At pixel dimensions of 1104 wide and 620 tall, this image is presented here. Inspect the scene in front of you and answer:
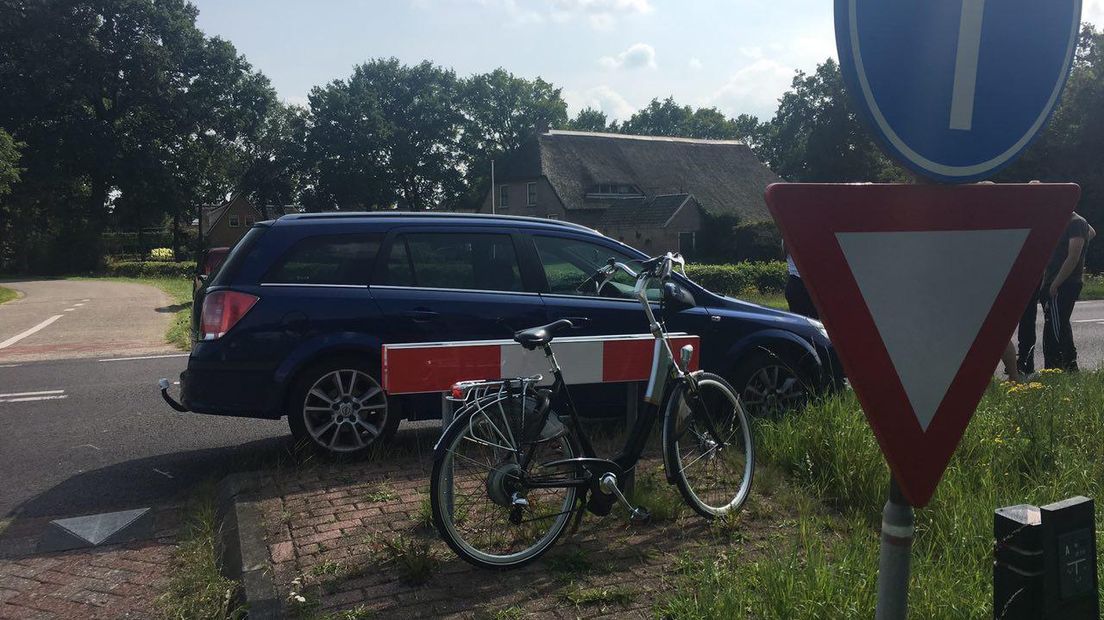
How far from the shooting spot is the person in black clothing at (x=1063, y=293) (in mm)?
8500

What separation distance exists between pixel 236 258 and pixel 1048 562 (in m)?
5.12

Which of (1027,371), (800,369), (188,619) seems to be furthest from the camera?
(1027,371)

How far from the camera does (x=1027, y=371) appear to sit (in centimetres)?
891

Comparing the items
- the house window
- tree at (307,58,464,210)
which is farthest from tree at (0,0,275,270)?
the house window

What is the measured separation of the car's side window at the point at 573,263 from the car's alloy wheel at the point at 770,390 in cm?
96

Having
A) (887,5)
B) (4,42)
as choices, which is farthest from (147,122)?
(887,5)

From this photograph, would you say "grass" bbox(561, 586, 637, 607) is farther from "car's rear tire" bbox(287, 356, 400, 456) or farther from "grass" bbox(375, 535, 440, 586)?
"car's rear tire" bbox(287, 356, 400, 456)

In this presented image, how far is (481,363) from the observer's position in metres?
4.88

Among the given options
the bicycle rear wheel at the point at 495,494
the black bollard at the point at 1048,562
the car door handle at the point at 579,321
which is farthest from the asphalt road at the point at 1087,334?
the black bollard at the point at 1048,562

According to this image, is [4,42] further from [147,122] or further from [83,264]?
[83,264]

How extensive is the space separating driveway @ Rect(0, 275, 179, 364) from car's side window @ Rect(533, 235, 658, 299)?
8630 millimetres

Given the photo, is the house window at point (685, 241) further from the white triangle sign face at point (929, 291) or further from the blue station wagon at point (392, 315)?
the white triangle sign face at point (929, 291)

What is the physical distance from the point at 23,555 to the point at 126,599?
1.00m

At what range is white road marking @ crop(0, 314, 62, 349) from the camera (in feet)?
47.1
